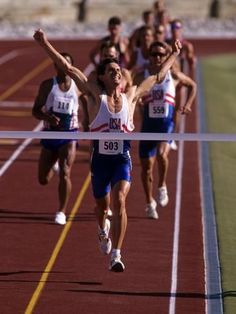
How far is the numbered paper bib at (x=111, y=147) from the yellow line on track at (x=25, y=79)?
1549 centimetres

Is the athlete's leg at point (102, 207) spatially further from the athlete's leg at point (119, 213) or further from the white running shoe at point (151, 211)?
the white running shoe at point (151, 211)

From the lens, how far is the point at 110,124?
40.6 ft

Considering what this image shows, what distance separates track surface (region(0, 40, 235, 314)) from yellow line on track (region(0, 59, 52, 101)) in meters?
7.91

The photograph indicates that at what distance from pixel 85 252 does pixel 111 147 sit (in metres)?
1.74

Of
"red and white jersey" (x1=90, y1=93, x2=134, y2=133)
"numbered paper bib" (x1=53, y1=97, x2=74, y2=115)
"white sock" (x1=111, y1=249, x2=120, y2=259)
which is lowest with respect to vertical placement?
"white sock" (x1=111, y1=249, x2=120, y2=259)

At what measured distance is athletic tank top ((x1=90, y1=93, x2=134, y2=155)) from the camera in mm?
12367

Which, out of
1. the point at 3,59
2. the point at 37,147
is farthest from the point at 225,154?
the point at 3,59

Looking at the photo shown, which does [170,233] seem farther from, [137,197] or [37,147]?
[37,147]

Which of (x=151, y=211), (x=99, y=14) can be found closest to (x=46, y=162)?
(x=151, y=211)

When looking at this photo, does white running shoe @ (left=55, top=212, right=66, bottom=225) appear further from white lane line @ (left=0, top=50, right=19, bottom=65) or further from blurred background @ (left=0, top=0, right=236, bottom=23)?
blurred background @ (left=0, top=0, right=236, bottom=23)

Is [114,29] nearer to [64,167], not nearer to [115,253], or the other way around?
[64,167]

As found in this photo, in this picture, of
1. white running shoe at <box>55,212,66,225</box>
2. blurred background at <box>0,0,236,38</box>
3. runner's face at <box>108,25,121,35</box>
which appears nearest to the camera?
white running shoe at <box>55,212,66,225</box>

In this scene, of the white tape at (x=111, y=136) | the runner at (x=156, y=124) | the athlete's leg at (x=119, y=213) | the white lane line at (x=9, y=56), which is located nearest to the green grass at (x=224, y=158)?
the runner at (x=156, y=124)

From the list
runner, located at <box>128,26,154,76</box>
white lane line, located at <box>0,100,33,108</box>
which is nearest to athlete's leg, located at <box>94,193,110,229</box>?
runner, located at <box>128,26,154,76</box>
